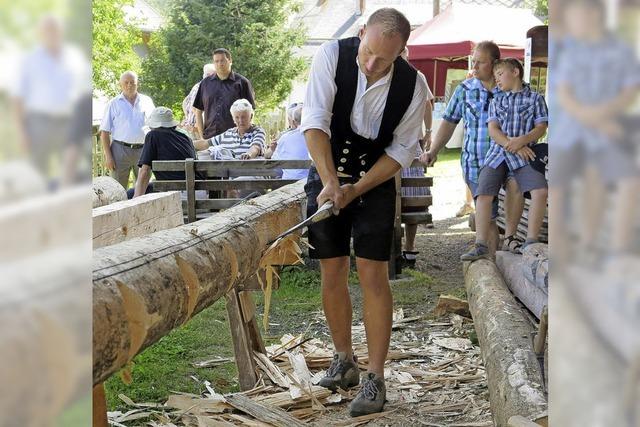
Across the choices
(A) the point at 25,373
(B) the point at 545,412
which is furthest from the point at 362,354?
(A) the point at 25,373

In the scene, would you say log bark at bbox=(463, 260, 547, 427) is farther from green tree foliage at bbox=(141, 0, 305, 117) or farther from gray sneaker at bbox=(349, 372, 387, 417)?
green tree foliage at bbox=(141, 0, 305, 117)

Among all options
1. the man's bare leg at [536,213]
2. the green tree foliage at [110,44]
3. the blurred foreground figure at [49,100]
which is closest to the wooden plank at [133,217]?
the man's bare leg at [536,213]

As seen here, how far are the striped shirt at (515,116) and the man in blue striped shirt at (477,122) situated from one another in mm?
207

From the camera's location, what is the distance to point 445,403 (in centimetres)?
480

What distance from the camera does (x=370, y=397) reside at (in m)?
4.56

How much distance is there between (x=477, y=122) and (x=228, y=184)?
2414 mm

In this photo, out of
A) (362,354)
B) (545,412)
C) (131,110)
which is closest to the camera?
(545,412)

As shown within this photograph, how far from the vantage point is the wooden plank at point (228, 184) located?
812 cm

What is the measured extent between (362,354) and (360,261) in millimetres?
1186

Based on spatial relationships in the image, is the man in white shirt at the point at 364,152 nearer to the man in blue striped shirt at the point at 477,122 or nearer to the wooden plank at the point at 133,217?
the wooden plank at the point at 133,217

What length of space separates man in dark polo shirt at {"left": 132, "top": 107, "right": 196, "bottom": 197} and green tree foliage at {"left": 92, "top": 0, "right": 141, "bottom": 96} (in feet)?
23.4

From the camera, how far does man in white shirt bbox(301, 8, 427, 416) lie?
4.51m

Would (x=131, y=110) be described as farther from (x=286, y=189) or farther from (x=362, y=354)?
(x=362, y=354)

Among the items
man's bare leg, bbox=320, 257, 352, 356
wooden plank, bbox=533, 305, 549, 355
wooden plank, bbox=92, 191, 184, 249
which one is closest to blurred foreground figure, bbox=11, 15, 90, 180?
wooden plank, bbox=533, 305, 549, 355
